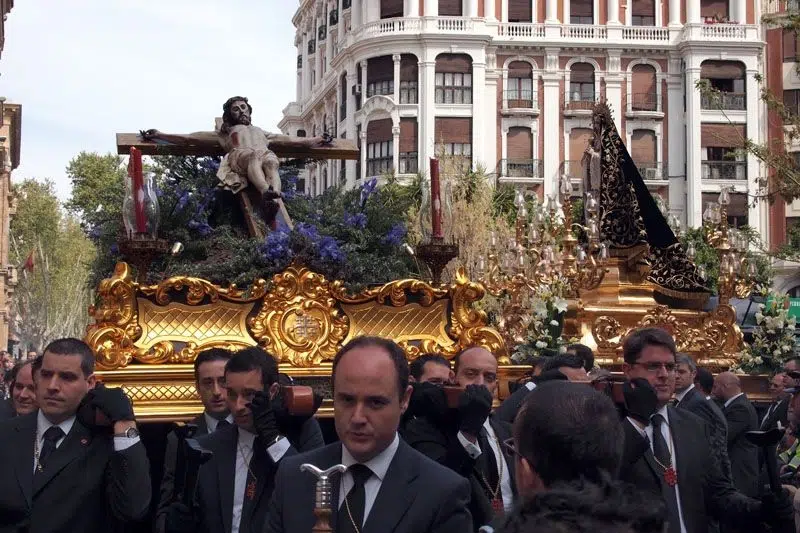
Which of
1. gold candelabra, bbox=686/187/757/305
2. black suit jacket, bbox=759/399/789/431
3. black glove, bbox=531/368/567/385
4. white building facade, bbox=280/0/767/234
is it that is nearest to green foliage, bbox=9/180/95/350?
white building facade, bbox=280/0/767/234

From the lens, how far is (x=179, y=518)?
17.0ft

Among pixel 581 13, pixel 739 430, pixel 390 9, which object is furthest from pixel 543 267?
pixel 581 13

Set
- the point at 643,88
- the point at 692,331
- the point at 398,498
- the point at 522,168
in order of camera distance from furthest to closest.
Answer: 1. the point at 643,88
2. the point at 522,168
3. the point at 692,331
4. the point at 398,498

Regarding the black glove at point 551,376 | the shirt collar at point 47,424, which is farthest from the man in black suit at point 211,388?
the black glove at point 551,376

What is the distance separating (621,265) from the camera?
14859 millimetres

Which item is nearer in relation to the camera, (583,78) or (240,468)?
(240,468)

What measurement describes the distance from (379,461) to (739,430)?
5761 mm

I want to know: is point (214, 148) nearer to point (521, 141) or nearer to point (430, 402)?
point (430, 402)

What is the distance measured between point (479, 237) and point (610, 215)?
20.9 m

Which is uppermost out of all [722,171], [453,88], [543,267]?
[453,88]

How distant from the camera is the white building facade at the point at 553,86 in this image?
5116 centimetres

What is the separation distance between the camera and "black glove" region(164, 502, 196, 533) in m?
5.16

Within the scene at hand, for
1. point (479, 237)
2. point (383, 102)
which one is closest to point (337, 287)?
point (479, 237)

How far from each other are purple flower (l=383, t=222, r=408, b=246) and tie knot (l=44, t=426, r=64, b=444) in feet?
12.3
